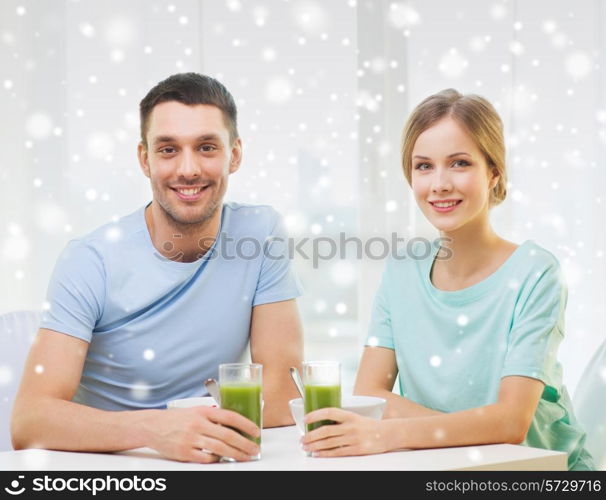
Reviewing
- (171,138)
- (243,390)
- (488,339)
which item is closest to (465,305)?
(488,339)

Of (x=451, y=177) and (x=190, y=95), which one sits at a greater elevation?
(x=190, y=95)

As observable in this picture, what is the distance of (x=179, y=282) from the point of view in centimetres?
165

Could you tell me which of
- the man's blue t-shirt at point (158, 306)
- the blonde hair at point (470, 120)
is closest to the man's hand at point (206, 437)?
the man's blue t-shirt at point (158, 306)

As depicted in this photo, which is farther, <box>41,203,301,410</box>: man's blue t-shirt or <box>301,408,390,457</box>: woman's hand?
<box>41,203,301,410</box>: man's blue t-shirt

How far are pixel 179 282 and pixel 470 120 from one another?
0.67 meters

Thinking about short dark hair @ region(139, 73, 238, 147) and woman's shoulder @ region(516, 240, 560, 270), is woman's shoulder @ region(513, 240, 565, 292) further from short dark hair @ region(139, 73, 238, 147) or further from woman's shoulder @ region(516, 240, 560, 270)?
short dark hair @ region(139, 73, 238, 147)

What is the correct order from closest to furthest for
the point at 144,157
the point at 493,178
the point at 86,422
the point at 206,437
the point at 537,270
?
the point at 206,437 → the point at 86,422 → the point at 537,270 → the point at 493,178 → the point at 144,157

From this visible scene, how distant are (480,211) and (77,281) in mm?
803

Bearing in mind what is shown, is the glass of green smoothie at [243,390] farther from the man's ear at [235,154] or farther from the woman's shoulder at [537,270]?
the man's ear at [235,154]

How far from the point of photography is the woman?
1.46m

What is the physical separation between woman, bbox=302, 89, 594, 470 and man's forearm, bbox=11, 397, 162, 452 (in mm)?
467

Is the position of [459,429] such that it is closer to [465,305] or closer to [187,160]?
[465,305]

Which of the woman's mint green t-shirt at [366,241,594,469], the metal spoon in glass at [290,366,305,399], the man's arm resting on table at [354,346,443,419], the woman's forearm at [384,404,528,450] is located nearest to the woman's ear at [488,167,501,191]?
the woman's mint green t-shirt at [366,241,594,469]

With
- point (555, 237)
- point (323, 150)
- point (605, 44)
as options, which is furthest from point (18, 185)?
point (605, 44)
